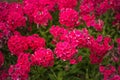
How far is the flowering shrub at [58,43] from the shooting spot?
146 inches

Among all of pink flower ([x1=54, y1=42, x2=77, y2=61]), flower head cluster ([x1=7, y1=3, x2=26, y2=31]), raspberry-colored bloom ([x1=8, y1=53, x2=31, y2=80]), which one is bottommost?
raspberry-colored bloom ([x1=8, y1=53, x2=31, y2=80])

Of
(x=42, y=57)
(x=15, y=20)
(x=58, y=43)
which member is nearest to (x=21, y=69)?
(x=42, y=57)

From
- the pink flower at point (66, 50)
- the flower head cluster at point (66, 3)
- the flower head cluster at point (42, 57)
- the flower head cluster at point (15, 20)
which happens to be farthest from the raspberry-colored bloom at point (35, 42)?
the flower head cluster at point (66, 3)

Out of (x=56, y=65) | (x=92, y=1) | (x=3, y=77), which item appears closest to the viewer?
(x=3, y=77)

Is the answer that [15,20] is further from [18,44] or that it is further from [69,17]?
[69,17]

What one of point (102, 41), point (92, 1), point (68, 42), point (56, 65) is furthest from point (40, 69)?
point (92, 1)

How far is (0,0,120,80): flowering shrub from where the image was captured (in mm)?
3699

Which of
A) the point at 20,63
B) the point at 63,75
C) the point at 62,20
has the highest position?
the point at 62,20

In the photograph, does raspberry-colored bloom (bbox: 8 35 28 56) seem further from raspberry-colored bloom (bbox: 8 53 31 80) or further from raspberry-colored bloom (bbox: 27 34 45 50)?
raspberry-colored bloom (bbox: 8 53 31 80)

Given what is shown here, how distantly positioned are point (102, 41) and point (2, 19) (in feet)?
4.79

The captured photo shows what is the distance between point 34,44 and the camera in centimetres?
388

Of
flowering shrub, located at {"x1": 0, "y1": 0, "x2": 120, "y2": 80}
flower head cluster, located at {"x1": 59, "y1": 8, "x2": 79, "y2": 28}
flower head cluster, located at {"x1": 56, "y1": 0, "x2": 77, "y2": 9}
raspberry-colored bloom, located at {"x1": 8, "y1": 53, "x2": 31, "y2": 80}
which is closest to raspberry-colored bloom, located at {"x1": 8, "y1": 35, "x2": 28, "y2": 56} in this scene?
flowering shrub, located at {"x1": 0, "y1": 0, "x2": 120, "y2": 80}

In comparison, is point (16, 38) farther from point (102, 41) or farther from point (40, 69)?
point (102, 41)

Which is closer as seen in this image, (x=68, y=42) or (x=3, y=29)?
(x=68, y=42)
